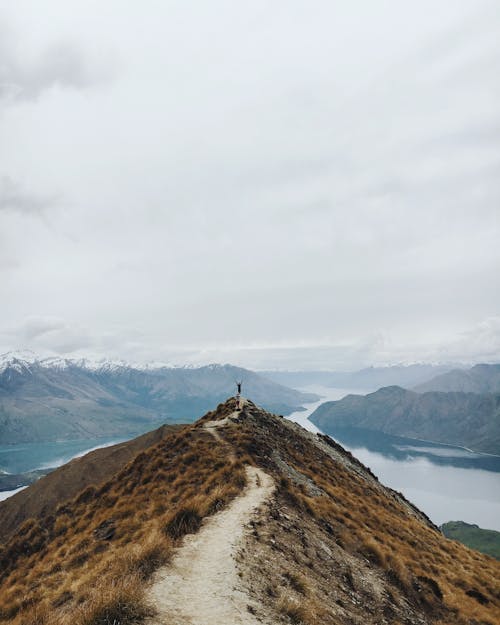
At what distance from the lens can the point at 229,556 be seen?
13.9 meters

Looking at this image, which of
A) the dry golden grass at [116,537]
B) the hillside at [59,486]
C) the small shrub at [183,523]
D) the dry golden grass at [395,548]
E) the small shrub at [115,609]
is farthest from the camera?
the hillside at [59,486]

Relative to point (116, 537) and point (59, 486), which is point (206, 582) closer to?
point (116, 537)

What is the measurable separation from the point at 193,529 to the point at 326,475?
2406 centimetres

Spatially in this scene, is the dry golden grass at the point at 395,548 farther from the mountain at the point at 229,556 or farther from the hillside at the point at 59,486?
the hillside at the point at 59,486

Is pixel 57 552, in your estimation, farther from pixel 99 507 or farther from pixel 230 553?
pixel 230 553

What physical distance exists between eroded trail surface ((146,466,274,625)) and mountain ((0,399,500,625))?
6cm

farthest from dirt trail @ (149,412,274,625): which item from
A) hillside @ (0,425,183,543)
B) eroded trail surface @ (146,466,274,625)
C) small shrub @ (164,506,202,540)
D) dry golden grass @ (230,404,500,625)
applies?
hillside @ (0,425,183,543)

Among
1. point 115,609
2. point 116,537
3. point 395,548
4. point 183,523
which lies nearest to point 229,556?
point 183,523

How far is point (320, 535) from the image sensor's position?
19609mm

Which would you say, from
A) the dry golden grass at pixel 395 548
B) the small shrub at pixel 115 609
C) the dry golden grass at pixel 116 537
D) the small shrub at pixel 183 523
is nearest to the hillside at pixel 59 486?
the dry golden grass at pixel 116 537

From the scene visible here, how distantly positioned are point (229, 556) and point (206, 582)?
1977mm

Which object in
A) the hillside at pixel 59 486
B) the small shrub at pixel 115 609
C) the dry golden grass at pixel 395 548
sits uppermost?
the small shrub at pixel 115 609

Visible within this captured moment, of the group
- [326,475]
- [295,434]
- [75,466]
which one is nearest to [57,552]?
[326,475]

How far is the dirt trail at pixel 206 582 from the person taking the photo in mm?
10023
